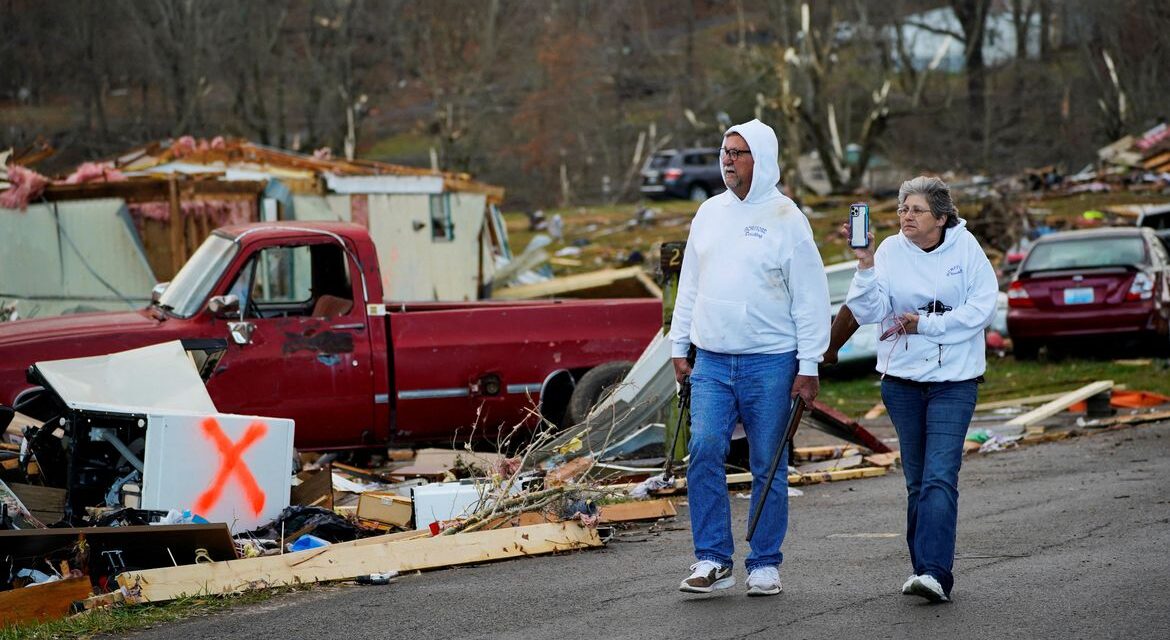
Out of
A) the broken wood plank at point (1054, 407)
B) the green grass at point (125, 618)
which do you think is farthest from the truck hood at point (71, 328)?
the broken wood plank at point (1054, 407)

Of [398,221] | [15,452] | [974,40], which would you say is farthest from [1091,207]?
[15,452]

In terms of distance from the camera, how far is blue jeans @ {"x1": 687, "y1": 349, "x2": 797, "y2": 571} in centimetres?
622

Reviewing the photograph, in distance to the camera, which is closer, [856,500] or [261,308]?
[856,500]

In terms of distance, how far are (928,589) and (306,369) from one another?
5770mm

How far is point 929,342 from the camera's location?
603cm

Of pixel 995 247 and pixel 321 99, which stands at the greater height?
pixel 321 99

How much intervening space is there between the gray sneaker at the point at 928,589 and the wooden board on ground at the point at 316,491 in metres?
4.01

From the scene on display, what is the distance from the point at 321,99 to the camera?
51.8 m

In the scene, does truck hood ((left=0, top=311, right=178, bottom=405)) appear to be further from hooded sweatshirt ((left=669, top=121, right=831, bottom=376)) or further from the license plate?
the license plate

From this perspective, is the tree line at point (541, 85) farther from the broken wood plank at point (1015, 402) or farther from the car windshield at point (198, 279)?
the car windshield at point (198, 279)

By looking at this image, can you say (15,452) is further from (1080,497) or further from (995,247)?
(995,247)

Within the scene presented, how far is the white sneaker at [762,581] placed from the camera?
6.26 m

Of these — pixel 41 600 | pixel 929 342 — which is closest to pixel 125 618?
pixel 41 600

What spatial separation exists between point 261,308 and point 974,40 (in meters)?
41.9
